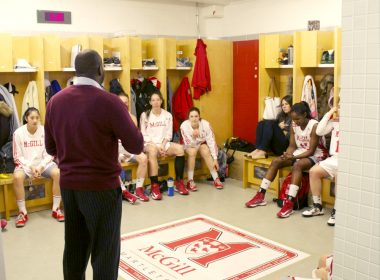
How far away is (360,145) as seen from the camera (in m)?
1.76

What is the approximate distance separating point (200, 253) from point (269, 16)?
3.84m

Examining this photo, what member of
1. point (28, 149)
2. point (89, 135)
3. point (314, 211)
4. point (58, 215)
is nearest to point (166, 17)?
point (28, 149)

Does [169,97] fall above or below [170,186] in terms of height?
above

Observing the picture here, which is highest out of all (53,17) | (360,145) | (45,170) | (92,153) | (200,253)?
(53,17)

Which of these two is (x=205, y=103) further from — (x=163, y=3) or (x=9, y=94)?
(x=9, y=94)

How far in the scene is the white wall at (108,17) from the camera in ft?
18.1

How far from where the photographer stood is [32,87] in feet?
17.8

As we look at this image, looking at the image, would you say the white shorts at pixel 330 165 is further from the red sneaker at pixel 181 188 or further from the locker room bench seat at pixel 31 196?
the locker room bench seat at pixel 31 196

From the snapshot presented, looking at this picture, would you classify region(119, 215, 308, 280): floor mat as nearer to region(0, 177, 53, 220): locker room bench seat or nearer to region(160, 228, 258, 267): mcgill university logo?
region(160, 228, 258, 267): mcgill university logo

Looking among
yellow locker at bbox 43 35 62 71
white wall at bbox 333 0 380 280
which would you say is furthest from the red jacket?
white wall at bbox 333 0 380 280

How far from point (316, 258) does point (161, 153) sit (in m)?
2.57

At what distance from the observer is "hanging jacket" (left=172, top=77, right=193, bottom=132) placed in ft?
21.9

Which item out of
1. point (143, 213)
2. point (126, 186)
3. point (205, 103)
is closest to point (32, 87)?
point (126, 186)

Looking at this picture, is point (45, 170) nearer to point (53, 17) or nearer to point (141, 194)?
point (141, 194)
